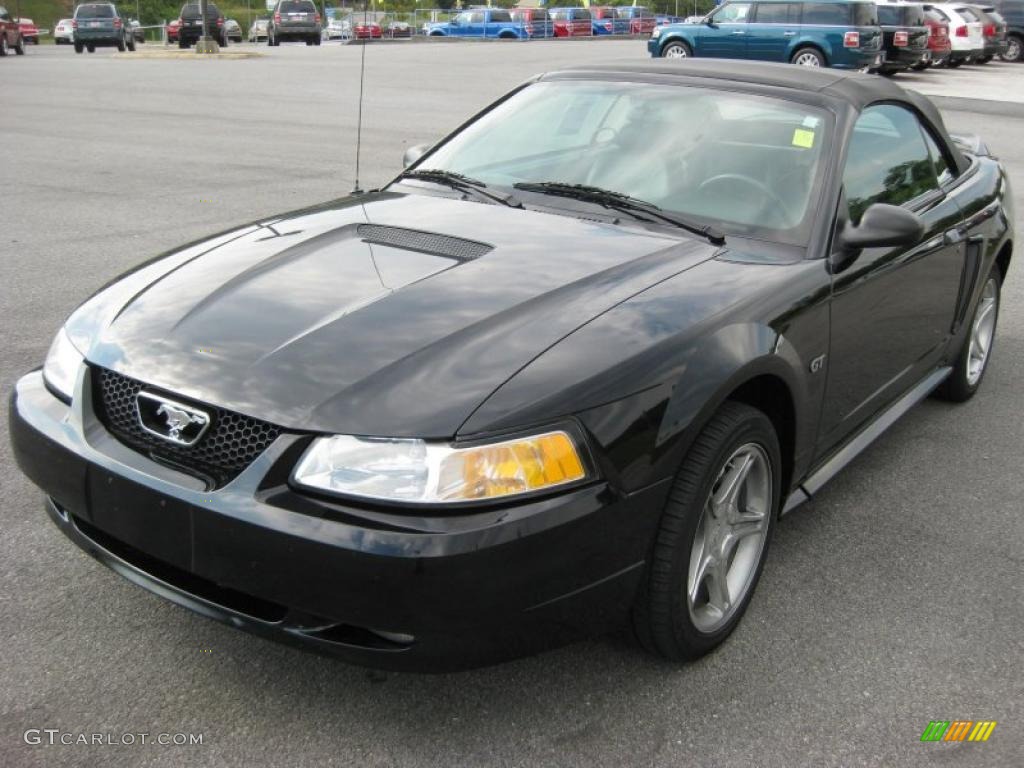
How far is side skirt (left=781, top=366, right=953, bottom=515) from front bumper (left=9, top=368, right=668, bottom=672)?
3.37 feet

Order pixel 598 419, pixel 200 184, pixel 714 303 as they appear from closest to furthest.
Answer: pixel 598 419
pixel 714 303
pixel 200 184

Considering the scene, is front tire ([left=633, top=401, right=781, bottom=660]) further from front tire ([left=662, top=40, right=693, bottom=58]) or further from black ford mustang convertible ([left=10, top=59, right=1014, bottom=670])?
front tire ([left=662, top=40, right=693, bottom=58])

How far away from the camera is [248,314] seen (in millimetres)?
2871

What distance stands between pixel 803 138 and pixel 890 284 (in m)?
0.60

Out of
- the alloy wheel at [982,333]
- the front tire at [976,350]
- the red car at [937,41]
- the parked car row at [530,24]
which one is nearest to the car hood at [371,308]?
the front tire at [976,350]

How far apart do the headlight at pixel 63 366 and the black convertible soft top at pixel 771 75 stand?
7.66 ft

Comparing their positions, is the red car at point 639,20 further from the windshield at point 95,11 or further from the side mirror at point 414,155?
the side mirror at point 414,155

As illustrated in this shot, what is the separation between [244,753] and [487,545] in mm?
822

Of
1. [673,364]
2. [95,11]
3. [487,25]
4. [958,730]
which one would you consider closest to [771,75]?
[673,364]

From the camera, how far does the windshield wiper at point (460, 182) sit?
3.79 metres

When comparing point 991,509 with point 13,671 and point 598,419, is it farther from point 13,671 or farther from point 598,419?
point 13,671

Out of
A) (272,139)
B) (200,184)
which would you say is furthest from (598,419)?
(272,139)

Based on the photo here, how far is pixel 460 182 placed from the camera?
13.2 ft

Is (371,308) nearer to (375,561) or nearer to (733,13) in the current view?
(375,561)
